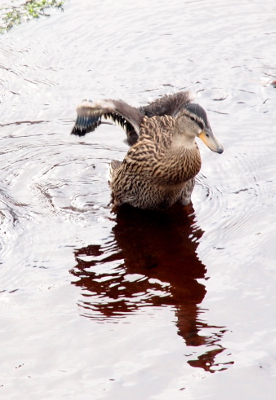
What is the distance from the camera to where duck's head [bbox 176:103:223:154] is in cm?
662

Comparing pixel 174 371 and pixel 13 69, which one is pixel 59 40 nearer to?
pixel 13 69

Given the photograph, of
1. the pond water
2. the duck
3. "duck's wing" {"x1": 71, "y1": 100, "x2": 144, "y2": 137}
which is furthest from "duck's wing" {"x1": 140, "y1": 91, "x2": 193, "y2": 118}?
the pond water

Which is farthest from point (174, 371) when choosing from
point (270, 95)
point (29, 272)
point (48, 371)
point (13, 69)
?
point (13, 69)

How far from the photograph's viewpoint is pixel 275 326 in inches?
212

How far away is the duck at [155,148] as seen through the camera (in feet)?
22.8

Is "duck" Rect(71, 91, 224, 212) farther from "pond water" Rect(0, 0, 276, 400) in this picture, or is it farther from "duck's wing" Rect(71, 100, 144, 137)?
"pond water" Rect(0, 0, 276, 400)

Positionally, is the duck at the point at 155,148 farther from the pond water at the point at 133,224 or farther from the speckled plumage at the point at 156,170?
the pond water at the point at 133,224

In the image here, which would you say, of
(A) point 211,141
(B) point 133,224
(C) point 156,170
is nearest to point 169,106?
(C) point 156,170

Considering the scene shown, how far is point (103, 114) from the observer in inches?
291

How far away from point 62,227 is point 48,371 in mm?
2108

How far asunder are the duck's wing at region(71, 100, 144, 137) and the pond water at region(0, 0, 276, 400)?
2.16ft

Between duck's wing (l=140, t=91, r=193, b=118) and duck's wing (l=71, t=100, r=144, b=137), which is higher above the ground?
duck's wing (l=71, t=100, r=144, b=137)

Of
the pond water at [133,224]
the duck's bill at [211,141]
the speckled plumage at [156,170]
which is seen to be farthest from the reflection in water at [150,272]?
the duck's bill at [211,141]

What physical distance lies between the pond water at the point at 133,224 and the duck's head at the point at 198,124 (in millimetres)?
800
